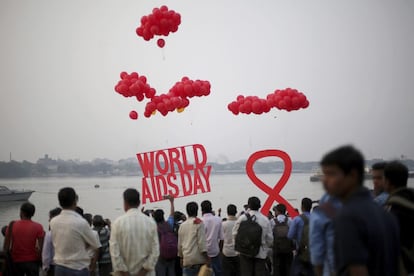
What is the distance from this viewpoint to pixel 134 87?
40.3 feet

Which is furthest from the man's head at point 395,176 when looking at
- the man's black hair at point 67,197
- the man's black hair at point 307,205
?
the man's black hair at point 67,197

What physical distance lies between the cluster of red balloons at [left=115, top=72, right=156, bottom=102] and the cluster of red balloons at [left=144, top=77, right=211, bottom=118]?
0.82 ft

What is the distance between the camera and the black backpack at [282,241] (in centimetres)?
672

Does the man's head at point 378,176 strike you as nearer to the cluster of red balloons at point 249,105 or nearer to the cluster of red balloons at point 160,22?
the cluster of red balloons at point 160,22

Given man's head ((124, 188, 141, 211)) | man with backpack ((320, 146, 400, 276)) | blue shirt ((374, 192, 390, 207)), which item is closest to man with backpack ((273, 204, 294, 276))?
blue shirt ((374, 192, 390, 207))

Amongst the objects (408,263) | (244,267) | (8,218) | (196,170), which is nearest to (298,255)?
(244,267)

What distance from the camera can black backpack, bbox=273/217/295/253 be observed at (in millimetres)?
6719

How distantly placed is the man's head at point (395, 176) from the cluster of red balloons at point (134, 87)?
30.2 ft

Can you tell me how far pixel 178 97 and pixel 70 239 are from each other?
27.8 ft

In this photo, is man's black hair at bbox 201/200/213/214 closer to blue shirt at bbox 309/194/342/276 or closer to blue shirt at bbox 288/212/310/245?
blue shirt at bbox 288/212/310/245

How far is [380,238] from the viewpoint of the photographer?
2498 millimetres

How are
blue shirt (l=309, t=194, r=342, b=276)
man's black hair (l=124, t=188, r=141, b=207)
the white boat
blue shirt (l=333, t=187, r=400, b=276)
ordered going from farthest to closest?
1. the white boat
2. man's black hair (l=124, t=188, r=141, b=207)
3. blue shirt (l=309, t=194, r=342, b=276)
4. blue shirt (l=333, t=187, r=400, b=276)

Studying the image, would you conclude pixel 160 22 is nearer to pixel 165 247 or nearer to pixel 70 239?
pixel 165 247

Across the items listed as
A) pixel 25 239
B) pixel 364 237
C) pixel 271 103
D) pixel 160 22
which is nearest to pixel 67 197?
pixel 25 239
